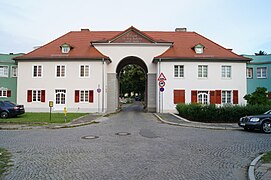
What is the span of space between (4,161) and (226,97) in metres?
27.3

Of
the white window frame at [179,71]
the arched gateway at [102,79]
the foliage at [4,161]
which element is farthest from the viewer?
the white window frame at [179,71]

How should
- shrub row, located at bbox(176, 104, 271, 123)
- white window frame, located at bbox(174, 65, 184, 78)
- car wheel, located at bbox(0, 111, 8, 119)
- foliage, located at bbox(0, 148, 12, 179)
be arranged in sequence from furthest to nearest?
white window frame, located at bbox(174, 65, 184, 78) < car wheel, located at bbox(0, 111, 8, 119) < shrub row, located at bbox(176, 104, 271, 123) < foliage, located at bbox(0, 148, 12, 179)

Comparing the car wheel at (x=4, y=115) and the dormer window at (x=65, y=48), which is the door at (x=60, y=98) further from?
the car wheel at (x=4, y=115)

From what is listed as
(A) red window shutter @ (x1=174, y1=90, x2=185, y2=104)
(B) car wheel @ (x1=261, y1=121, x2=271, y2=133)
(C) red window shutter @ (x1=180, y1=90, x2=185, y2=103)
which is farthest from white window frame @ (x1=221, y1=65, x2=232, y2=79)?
(B) car wheel @ (x1=261, y1=121, x2=271, y2=133)

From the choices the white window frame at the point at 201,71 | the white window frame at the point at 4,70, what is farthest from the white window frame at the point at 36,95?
the white window frame at the point at 201,71

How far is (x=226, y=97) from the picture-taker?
97.9 feet

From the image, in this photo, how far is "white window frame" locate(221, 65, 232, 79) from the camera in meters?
29.9

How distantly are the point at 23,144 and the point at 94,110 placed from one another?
19.4m

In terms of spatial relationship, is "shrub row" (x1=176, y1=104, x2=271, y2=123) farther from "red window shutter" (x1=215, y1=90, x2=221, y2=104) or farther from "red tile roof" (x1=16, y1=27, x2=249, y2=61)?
"red tile roof" (x1=16, y1=27, x2=249, y2=61)

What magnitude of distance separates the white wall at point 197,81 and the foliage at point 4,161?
22.4 meters

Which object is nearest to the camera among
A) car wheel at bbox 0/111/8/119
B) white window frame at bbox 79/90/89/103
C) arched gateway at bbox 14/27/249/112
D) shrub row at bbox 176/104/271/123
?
shrub row at bbox 176/104/271/123

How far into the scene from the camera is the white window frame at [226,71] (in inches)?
1177

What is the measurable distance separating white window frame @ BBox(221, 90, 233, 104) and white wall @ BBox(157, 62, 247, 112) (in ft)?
1.72

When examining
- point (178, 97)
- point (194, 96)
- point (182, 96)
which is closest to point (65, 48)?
point (178, 97)
